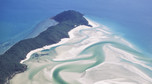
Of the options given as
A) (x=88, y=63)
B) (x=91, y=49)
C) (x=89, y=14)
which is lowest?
(x=88, y=63)

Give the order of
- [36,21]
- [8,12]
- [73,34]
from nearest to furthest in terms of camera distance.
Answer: [73,34] → [36,21] → [8,12]

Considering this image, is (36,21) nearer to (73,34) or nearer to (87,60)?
(73,34)

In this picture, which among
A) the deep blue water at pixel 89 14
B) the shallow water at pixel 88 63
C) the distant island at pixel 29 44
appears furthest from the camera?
the deep blue water at pixel 89 14

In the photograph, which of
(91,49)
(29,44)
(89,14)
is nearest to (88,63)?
(91,49)

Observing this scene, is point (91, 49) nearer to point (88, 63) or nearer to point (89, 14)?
point (88, 63)

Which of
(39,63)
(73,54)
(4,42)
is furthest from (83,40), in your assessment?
(4,42)
